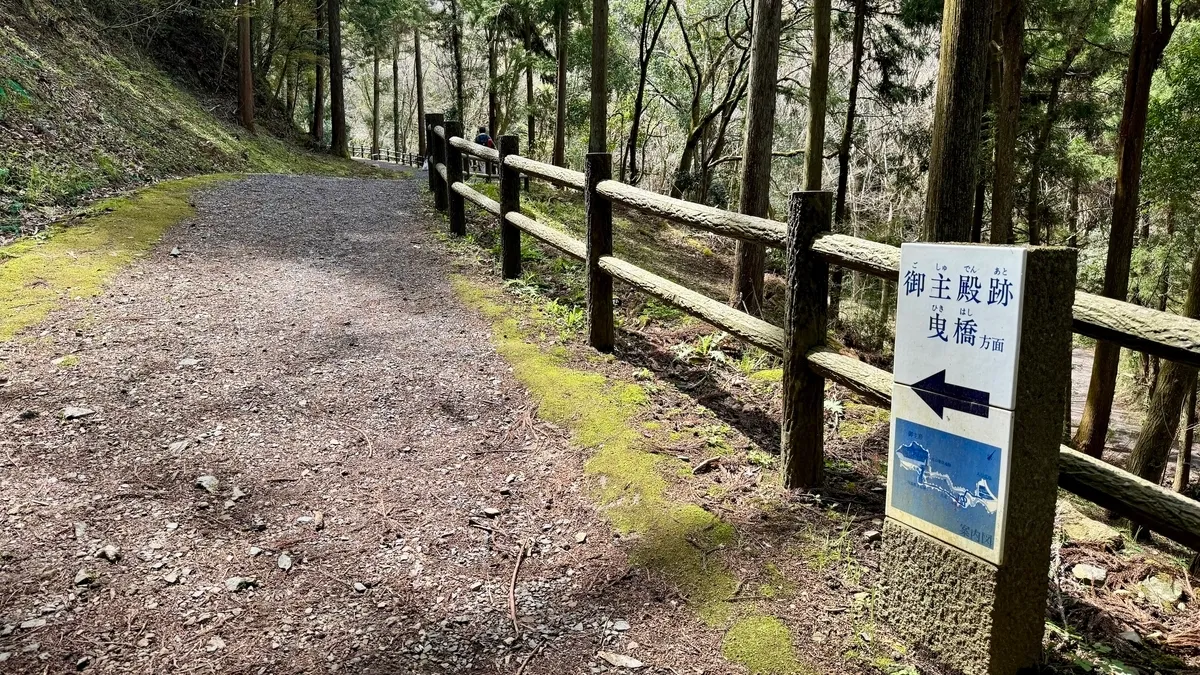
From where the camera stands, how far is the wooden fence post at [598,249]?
5.05 metres

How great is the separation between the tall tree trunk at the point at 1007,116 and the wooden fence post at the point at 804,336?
856 cm

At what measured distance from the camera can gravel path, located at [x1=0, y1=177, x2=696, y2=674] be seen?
8.36ft

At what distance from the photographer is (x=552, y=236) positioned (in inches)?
236

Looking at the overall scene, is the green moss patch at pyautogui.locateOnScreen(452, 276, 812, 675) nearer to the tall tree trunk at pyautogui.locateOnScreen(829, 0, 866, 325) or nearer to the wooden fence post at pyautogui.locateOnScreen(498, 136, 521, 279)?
the wooden fence post at pyautogui.locateOnScreen(498, 136, 521, 279)

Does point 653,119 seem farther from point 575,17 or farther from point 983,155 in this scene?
point 983,155

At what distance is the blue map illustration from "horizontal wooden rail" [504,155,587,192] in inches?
131

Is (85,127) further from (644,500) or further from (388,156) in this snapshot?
(388,156)

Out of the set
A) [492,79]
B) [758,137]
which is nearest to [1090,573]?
[758,137]

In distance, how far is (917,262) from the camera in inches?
95.3

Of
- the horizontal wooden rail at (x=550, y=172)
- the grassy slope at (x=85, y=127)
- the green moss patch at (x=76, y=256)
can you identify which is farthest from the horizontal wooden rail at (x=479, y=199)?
the grassy slope at (x=85, y=127)

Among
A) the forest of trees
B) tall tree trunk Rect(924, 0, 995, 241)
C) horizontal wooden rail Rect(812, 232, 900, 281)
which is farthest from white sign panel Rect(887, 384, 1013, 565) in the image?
the forest of trees

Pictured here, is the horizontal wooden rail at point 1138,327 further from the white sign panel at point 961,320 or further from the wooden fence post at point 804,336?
the wooden fence post at point 804,336

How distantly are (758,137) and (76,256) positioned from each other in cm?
648

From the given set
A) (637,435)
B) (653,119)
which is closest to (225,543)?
(637,435)
